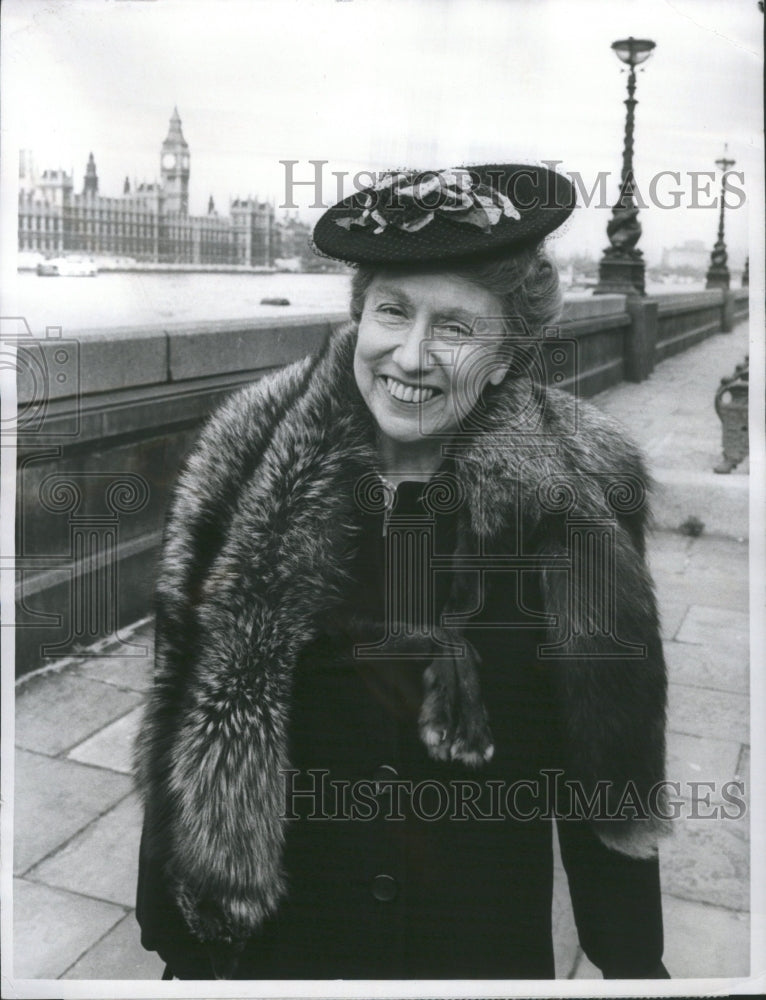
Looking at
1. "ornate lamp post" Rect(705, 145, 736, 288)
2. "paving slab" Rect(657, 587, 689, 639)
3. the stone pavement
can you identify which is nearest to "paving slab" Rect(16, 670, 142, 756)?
the stone pavement

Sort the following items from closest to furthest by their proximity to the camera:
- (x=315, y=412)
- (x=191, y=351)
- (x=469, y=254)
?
(x=469, y=254) < (x=315, y=412) < (x=191, y=351)

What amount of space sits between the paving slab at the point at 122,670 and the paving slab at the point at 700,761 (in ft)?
4.23

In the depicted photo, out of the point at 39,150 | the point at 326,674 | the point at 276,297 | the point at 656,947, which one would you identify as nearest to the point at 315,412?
the point at 276,297

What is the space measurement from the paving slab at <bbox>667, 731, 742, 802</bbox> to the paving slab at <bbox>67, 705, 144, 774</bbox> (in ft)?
4.71

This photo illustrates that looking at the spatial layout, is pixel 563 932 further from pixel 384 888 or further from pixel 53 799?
pixel 53 799

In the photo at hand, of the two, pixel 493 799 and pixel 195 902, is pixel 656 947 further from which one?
pixel 195 902

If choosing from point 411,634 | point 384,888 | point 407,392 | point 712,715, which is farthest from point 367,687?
point 712,715

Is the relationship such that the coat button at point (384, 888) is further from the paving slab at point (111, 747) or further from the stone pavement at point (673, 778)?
the paving slab at point (111, 747)

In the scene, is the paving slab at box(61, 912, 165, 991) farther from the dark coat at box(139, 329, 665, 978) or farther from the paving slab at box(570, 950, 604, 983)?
the paving slab at box(570, 950, 604, 983)

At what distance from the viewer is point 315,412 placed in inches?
97.0

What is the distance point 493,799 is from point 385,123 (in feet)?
5.17

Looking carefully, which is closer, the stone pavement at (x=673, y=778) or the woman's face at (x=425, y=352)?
the woman's face at (x=425, y=352)

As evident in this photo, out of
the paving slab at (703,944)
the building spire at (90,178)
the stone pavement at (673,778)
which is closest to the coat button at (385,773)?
the stone pavement at (673,778)

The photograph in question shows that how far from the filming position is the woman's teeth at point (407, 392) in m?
2.39
